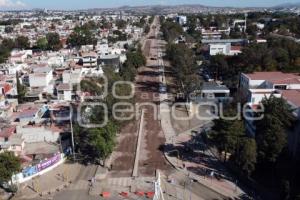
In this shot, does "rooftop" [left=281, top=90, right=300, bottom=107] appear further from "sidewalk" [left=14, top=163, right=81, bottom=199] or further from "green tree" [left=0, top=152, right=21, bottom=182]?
"green tree" [left=0, top=152, right=21, bottom=182]

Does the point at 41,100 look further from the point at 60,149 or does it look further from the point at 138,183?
the point at 138,183

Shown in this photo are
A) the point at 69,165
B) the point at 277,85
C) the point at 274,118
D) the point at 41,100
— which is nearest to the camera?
the point at 274,118

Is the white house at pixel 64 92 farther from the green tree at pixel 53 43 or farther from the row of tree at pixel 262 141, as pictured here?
the green tree at pixel 53 43

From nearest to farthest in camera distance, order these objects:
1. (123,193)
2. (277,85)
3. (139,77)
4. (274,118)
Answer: (123,193)
(274,118)
(277,85)
(139,77)

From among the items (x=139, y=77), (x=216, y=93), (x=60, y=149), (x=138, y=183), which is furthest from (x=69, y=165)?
(x=139, y=77)

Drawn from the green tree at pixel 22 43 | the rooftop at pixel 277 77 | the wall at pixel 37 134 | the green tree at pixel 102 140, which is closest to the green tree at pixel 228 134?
the green tree at pixel 102 140

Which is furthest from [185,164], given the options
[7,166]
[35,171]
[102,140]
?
[7,166]

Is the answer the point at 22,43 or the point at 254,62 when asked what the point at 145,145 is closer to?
the point at 254,62

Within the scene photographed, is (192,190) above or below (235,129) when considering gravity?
below
